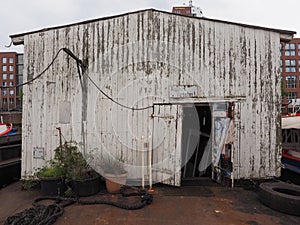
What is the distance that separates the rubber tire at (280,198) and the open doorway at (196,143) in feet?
7.26

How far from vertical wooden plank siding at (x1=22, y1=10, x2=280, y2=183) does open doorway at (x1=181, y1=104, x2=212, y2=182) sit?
1.60 m

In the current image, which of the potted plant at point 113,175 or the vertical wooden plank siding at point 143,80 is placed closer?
the potted plant at point 113,175

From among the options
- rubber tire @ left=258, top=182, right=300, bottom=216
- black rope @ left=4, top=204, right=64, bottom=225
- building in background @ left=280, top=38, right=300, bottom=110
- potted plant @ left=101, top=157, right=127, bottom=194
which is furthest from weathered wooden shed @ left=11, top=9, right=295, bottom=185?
building in background @ left=280, top=38, right=300, bottom=110

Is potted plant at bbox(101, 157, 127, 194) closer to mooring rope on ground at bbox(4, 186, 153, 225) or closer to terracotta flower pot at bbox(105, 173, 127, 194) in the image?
terracotta flower pot at bbox(105, 173, 127, 194)

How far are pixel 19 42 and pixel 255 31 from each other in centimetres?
644

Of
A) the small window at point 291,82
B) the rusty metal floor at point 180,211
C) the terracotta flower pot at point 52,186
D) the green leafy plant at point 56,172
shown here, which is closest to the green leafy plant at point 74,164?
the green leafy plant at point 56,172

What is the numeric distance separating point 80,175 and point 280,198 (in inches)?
163

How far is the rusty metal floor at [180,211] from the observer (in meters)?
3.50

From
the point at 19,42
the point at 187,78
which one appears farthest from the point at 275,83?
the point at 19,42

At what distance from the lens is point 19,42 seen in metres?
5.66

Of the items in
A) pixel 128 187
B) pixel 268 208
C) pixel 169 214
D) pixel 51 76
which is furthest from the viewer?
pixel 51 76

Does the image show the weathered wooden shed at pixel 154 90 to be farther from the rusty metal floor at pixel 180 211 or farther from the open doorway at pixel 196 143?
the open doorway at pixel 196 143

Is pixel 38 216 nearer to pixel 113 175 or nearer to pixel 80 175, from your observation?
pixel 80 175

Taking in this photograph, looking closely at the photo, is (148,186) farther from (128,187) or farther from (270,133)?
(270,133)
